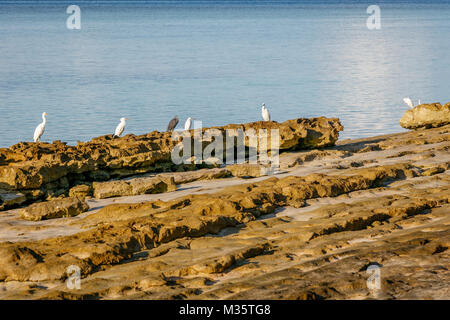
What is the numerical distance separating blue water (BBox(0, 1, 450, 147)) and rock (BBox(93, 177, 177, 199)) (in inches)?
468

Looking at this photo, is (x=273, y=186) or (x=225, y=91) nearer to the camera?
(x=273, y=186)

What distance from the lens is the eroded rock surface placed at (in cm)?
723

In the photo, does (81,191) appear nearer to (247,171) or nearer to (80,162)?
(80,162)

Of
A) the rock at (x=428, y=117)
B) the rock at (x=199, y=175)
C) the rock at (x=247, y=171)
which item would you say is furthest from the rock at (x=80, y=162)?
the rock at (x=428, y=117)

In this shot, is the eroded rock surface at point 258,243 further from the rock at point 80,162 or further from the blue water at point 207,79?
the blue water at point 207,79

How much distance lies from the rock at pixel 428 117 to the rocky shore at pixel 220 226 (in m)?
5.26

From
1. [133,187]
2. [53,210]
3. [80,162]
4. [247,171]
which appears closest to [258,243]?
[53,210]

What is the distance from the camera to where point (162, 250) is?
887cm

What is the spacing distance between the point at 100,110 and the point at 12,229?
20.1 metres

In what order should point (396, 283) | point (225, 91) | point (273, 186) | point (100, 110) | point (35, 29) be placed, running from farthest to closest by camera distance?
1. point (35, 29)
2. point (225, 91)
3. point (100, 110)
4. point (273, 186)
5. point (396, 283)

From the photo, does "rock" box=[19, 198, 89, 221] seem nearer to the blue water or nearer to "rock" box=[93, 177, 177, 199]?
"rock" box=[93, 177, 177, 199]
